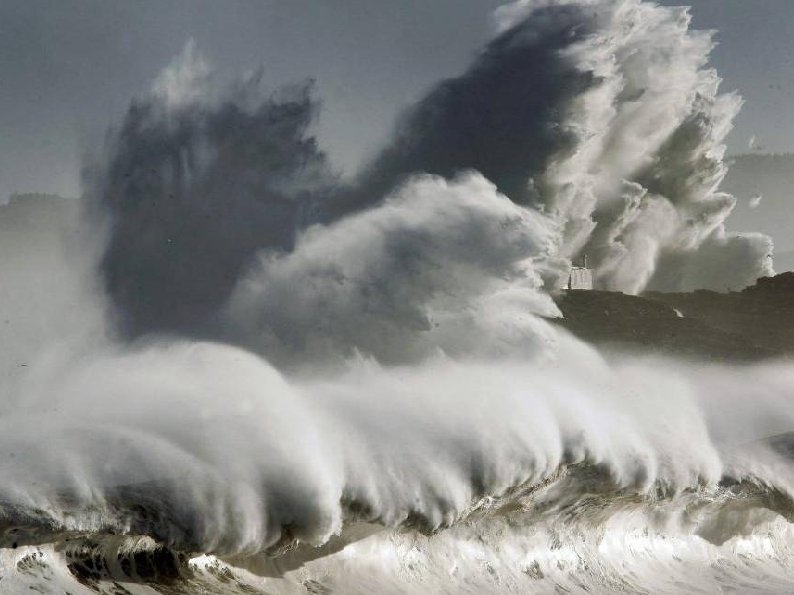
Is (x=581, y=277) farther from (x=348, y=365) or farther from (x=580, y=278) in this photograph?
(x=348, y=365)

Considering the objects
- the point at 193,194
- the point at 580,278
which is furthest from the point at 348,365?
the point at 580,278

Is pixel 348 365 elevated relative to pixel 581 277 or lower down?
lower down

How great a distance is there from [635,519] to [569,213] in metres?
10.6

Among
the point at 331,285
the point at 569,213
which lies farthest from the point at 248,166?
the point at 569,213

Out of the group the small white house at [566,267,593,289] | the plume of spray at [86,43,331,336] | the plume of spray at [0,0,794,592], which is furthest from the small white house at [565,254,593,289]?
the plume of spray at [86,43,331,336]

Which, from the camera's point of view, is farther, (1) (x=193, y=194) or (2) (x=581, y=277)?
(2) (x=581, y=277)

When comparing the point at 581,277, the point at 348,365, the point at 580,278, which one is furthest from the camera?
the point at 581,277

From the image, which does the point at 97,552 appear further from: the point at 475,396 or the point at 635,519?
the point at 635,519

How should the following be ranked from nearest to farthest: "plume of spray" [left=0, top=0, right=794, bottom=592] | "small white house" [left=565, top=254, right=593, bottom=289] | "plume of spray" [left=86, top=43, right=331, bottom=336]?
"plume of spray" [left=0, top=0, right=794, bottom=592]
"plume of spray" [left=86, top=43, right=331, bottom=336]
"small white house" [left=565, top=254, right=593, bottom=289]

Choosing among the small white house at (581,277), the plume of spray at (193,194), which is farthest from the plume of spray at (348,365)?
the small white house at (581,277)

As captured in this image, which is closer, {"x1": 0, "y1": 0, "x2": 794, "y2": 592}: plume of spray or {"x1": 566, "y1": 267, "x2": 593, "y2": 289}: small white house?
A: {"x1": 0, "y1": 0, "x2": 794, "y2": 592}: plume of spray

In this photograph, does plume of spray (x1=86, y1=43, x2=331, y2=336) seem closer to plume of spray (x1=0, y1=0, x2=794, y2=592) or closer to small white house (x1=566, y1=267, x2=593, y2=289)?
plume of spray (x1=0, y1=0, x2=794, y2=592)

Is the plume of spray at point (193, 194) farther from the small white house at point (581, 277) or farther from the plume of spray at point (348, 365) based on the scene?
the small white house at point (581, 277)

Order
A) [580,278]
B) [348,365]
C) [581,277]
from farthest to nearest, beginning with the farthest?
1. [581,277]
2. [580,278]
3. [348,365]
